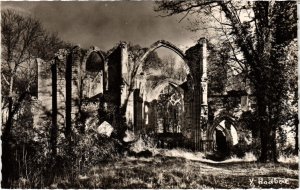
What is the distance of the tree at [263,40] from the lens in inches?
390

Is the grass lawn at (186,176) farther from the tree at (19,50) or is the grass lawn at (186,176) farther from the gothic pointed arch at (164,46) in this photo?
the gothic pointed arch at (164,46)

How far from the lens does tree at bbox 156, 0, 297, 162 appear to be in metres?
9.91

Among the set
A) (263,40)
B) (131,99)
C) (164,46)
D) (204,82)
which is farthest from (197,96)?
(263,40)

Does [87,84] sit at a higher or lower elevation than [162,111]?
higher

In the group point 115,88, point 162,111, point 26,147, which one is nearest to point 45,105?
point 115,88

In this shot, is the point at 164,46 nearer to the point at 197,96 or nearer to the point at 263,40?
the point at 197,96

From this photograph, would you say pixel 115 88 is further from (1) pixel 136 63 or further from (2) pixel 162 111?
(2) pixel 162 111

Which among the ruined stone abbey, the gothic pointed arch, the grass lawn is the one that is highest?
the gothic pointed arch

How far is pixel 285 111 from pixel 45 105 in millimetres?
9579

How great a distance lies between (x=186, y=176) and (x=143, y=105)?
786 centimetres

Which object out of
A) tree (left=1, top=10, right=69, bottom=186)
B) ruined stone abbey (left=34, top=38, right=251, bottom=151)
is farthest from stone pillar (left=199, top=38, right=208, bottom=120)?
tree (left=1, top=10, right=69, bottom=186)

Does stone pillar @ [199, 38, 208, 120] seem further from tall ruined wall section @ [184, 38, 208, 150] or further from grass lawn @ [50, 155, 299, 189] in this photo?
A: grass lawn @ [50, 155, 299, 189]

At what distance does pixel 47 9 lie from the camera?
1084cm

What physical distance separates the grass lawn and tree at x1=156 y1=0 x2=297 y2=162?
3.50 feet
